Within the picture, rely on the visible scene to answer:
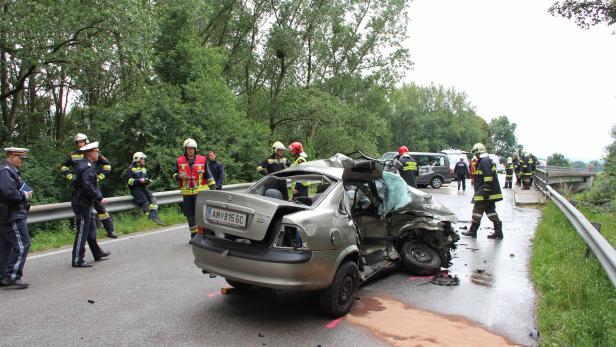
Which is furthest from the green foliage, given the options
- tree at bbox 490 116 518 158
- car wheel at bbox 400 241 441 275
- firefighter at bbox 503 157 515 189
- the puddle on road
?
the puddle on road

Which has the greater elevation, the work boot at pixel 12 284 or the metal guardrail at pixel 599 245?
the metal guardrail at pixel 599 245

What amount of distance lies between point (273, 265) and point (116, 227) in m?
6.28

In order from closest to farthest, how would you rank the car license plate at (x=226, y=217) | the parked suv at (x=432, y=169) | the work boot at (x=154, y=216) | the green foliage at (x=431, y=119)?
the car license plate at (x=226, y=217) < the work boot at (x=154, y=216) < the parked suv at (x=432, y=169) < the green foliage at (x=431, y=119)

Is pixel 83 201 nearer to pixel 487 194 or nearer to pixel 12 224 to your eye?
pixel 12 224

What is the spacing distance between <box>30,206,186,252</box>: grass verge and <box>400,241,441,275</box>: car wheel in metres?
5.65

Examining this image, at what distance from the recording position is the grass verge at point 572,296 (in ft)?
13.2

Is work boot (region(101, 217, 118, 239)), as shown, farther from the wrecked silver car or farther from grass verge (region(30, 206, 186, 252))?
the wrecked silver car

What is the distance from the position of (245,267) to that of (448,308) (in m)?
2.37

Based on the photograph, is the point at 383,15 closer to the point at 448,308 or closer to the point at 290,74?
the point at 290,74

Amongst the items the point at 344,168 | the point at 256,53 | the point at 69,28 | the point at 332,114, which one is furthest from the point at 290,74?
the point at 344,168

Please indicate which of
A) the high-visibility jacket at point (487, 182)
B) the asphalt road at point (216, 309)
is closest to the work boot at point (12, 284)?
the asphalt road at point (216, 309)

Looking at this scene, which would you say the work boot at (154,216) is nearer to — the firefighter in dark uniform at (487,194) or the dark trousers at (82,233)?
the dark trousers at (82,233)

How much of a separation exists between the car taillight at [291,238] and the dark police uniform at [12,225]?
10.7 feet

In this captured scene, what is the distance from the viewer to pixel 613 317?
13.6 feet
